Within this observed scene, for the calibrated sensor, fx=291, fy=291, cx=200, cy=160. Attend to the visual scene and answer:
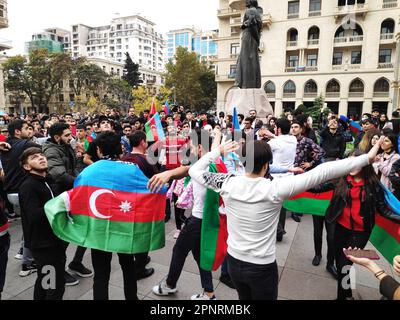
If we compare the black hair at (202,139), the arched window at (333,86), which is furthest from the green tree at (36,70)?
the black hair at (202,139)

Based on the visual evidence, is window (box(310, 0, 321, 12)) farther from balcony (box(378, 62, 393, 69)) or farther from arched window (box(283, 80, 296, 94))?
balcony (box(378, 62, 393, 69))

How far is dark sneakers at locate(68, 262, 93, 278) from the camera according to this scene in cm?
372

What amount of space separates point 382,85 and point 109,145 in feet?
127

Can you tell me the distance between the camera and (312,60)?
119 ft

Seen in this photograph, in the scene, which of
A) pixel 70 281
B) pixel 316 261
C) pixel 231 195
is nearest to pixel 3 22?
pixel 70 281

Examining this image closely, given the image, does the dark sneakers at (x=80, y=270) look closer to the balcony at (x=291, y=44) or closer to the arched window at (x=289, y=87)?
the arched window at (x=289, y=87)

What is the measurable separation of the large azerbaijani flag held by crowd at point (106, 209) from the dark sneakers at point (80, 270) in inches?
A: 52.2

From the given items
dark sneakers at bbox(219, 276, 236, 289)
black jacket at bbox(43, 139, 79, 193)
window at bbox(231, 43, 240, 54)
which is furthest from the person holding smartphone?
window at bbox(231, 43, 240, 54)

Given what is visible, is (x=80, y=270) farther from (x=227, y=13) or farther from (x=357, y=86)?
(x=227, y=13)

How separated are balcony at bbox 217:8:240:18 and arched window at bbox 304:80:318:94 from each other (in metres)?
13.6

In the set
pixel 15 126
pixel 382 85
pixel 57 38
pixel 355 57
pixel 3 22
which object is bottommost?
pixel 15 126

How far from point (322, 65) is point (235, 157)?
118 ft

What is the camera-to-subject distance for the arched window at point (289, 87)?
122 ft
